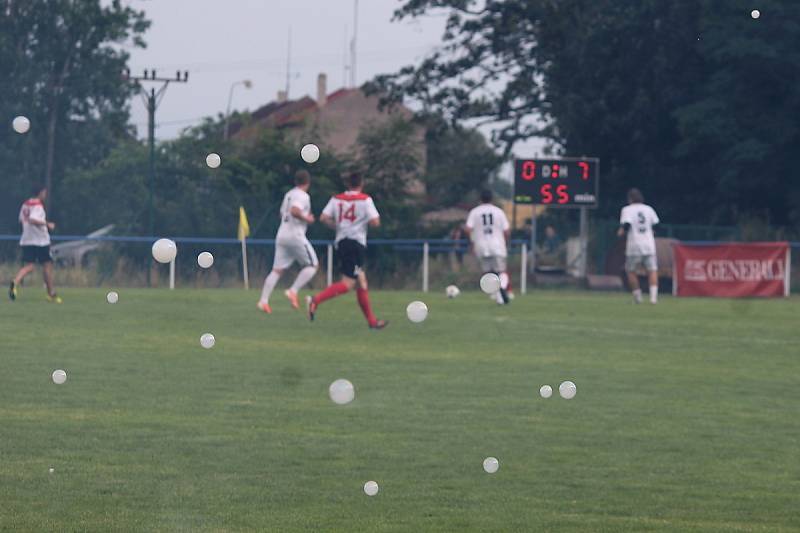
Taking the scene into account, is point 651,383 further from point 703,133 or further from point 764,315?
point 703,133

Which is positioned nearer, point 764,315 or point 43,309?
point 43,309

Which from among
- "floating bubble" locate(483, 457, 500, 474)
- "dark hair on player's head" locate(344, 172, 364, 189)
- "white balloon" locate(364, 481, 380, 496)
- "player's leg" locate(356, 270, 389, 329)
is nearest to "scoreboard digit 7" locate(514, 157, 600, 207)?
"dark hair on player's head" locate(344, 172, 364, 189)

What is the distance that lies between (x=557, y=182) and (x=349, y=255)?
18.0 metres

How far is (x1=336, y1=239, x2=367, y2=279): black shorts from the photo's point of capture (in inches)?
750

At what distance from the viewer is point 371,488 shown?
7.19 m

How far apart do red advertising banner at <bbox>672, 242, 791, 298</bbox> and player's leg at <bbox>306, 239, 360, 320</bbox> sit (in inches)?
622

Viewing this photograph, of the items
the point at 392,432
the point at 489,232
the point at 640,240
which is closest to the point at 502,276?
the point at 489,232

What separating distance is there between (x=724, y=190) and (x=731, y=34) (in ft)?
15.6

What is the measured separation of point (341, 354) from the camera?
575 inches

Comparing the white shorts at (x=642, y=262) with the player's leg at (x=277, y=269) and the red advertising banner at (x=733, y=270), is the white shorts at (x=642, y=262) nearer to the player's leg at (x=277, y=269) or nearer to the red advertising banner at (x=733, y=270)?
the red advertising banner at (x=733, y=270)

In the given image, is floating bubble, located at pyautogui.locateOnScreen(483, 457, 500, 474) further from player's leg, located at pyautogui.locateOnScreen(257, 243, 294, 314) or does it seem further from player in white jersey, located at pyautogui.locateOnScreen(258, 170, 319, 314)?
player's leg, located at pyautogui.locateOnScreen(257, 243, 294, 314)

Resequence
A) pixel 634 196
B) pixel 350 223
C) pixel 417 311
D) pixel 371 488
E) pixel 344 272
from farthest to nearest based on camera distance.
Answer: pixel 634 196 → pixel 350 223 → pixel 344 272 → pixel 417 311 → pixel 371 488

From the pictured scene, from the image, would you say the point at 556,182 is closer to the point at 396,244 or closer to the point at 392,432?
the point at 396,244

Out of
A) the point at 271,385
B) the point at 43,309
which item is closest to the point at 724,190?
the point at 43,309
